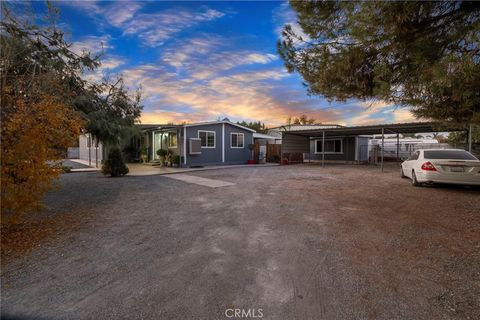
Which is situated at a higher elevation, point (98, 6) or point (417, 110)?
point (98, 6)

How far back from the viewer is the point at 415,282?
248cm

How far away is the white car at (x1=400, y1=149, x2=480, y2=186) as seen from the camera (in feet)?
23.5

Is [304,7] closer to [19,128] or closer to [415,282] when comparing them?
[415,282]

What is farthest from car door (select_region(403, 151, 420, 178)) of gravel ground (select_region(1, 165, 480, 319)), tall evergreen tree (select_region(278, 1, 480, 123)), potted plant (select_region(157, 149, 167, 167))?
potted plant (select_region(157, 149, 167, 167))

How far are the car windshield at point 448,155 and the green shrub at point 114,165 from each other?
1287 cm

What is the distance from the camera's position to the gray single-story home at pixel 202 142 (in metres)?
16.0

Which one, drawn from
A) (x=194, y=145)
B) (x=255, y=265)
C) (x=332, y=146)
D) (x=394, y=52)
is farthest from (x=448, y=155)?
(x=332, y=146)

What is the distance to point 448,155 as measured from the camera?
781 cm

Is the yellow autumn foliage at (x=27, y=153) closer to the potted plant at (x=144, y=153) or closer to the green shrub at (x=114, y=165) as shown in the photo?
the green shrub at (x=114, y=165)

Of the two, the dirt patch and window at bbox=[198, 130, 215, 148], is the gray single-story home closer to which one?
window at bbox=[198, 130, 215, 148]

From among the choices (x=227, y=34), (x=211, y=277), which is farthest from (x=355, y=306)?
(x=227, y=34)

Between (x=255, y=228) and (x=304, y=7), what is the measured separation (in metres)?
4.42

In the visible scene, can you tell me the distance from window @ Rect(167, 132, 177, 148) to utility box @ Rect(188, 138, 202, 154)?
4.82 feet

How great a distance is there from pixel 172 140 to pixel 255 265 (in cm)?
1538
